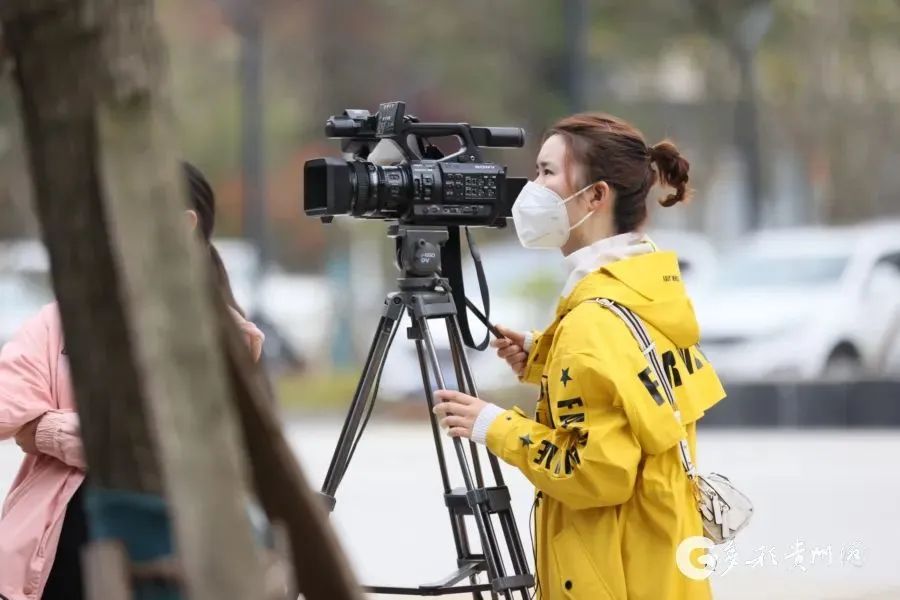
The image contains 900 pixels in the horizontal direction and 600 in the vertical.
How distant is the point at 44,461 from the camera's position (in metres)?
3.59

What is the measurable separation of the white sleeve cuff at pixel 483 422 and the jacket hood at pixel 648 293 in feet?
0.92

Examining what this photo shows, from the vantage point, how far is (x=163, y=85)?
2.38m

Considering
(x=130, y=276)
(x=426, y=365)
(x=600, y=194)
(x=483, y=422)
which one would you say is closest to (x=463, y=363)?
Result: (x=426, y=365)

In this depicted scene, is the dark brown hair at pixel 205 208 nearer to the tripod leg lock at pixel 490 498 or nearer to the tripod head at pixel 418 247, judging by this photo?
the tripod head at pixel 418 247

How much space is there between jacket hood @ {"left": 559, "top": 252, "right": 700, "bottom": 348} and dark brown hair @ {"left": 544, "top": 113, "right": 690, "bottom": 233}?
14 cm

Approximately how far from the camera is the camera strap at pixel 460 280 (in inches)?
157

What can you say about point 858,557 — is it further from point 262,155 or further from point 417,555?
point 262,155

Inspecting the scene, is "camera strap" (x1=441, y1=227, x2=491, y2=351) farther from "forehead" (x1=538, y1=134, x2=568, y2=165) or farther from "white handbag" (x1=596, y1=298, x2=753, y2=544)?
"white handbag" (x1=596, y1=298, x2=753, y2=544)

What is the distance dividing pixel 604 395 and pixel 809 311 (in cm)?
1042

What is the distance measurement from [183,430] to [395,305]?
175 centimetres

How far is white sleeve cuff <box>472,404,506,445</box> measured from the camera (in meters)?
3.53

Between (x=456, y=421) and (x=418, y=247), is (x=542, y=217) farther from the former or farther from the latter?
(x=456, y=421)

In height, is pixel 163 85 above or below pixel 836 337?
above

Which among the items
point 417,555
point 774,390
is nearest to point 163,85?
point 417,555
